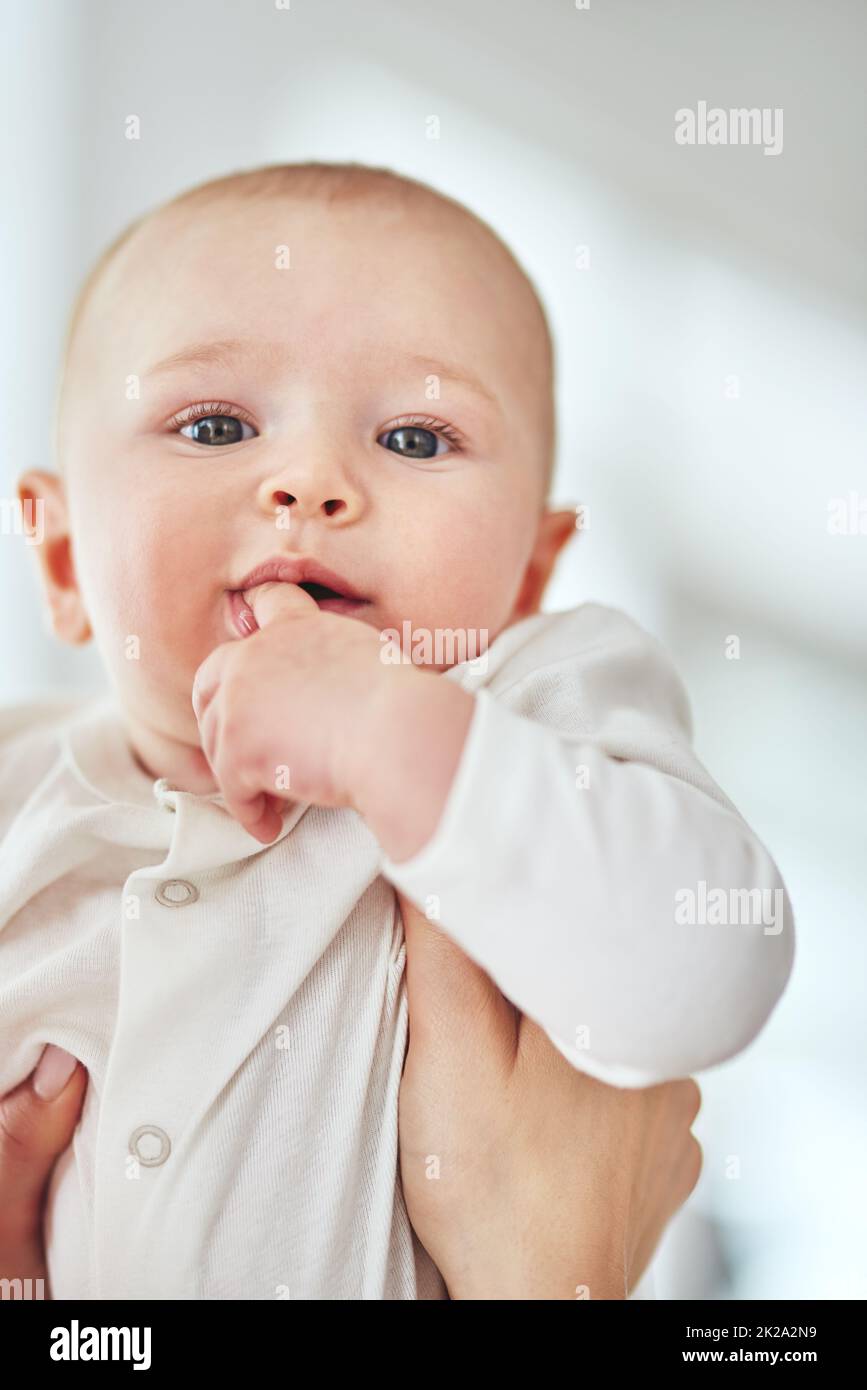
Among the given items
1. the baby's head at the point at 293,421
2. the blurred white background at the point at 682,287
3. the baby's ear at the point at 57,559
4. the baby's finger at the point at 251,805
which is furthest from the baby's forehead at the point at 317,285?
the blurred white background at the point at 682,287

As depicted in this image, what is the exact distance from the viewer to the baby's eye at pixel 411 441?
2.99 feet

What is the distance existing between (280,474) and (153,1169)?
49 centimetres

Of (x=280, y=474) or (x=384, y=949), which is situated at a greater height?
(x=280, y=474)

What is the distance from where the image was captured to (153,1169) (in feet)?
2.56

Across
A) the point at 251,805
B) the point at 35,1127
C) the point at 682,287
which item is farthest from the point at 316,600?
the point at 682,287

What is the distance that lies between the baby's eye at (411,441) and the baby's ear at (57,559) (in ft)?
1.18

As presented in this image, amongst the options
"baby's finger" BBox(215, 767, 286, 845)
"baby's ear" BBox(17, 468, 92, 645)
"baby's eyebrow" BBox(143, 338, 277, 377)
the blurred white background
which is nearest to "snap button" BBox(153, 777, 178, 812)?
"baby's finger" BBox(215, 767, 286, 845)

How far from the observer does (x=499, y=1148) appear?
2.77 ft

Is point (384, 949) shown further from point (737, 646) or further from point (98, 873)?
point (737, 646)

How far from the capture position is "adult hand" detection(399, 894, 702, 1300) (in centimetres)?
81

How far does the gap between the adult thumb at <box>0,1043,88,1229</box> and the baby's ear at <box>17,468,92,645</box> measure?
0.41 metres

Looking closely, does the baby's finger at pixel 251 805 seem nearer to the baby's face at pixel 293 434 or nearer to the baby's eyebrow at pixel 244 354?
the baby's face at pixel 293 434

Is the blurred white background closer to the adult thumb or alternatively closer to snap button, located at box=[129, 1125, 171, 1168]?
the adult thumb
